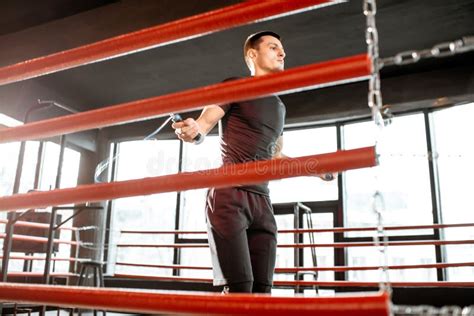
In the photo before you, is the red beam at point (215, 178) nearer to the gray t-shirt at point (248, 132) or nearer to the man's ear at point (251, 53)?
the gray t-shirt at point (248, 132)

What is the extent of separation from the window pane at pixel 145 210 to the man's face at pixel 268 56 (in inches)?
220

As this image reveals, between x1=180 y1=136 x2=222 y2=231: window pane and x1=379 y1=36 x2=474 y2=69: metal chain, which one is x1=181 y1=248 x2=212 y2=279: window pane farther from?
x1=379 y1=36 x2=474 y2=69: metal chain

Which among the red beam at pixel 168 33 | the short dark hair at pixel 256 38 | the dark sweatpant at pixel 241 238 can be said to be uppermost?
the short dark hair at pixel 256 38

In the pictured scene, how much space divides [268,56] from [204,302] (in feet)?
3.86

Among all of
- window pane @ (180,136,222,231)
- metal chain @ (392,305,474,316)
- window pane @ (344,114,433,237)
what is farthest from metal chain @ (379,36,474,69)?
window pane @ (180,136,222,231)

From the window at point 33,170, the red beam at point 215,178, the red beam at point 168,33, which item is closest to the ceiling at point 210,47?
the window at point 33,170

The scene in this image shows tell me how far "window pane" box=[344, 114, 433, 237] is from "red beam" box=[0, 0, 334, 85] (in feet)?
16.3

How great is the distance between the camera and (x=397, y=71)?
6199mm

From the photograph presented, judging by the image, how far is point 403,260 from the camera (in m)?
5.61

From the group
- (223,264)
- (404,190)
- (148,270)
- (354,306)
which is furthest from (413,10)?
(148,270)

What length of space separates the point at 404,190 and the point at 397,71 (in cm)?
165

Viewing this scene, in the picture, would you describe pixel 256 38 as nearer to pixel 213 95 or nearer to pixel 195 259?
pixel 213 95

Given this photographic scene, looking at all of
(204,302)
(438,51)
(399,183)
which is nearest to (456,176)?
(399,183)

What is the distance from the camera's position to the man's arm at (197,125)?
4.35 ft
